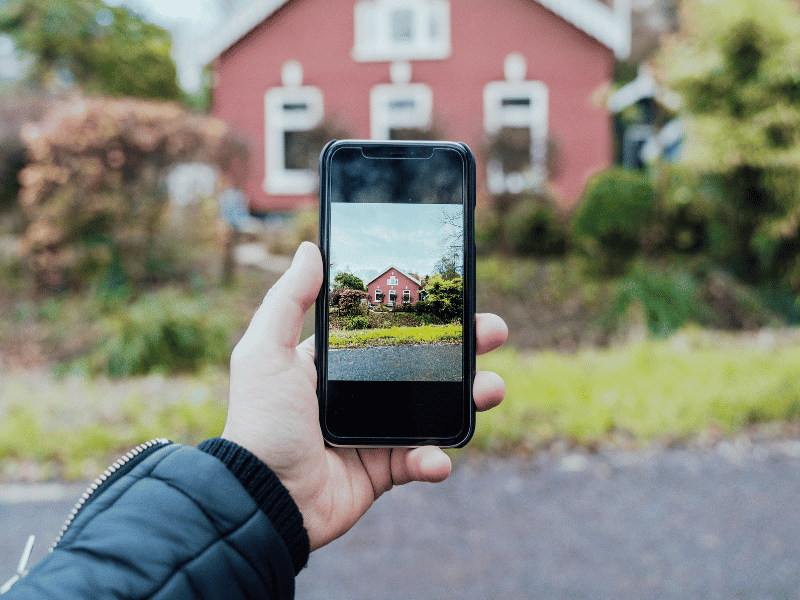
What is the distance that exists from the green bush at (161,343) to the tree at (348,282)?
411cm

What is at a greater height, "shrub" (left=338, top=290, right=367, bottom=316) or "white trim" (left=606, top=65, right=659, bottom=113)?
"white trim" (left=606, top=65, right=659, bottom=113)

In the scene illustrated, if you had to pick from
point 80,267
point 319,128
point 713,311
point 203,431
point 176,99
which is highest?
point 176,99

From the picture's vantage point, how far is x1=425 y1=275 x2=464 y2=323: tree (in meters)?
1.57

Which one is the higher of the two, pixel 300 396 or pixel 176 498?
pixel 300 396

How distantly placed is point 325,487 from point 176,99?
48.9 feet

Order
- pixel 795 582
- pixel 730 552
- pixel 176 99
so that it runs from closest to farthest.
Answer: pixel 795 582, pixel 730 552, pixel 176 99

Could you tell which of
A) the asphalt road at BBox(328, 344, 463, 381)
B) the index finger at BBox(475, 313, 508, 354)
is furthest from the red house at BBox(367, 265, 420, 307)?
the index finger at BBox(475, 313, 508, 354)

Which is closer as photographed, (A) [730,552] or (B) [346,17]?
(A) [730,552]

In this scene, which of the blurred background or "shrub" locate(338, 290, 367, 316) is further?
the blurred background

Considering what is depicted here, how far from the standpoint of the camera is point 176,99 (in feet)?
47.7

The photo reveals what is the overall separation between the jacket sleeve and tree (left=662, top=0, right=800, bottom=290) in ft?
20.3

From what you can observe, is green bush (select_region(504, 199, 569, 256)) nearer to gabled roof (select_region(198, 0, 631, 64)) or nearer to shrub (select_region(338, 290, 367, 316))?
gabled roof (select_region(198, 0, 631, 64))

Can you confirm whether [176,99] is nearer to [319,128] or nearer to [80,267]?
[319,128]

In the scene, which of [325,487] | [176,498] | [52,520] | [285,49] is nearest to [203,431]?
[52,520]
